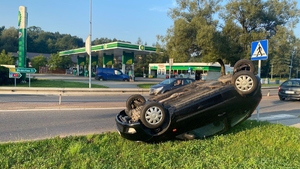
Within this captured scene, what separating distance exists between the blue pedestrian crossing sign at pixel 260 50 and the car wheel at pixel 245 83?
10.4 ft

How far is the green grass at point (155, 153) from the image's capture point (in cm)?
383

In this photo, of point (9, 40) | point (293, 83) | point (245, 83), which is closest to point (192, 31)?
point (293, 83)

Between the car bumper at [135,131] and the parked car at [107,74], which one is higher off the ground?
the parked car at [107,74]

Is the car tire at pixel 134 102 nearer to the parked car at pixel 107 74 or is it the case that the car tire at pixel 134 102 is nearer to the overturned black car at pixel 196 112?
the overturned black car at pixel 196 112

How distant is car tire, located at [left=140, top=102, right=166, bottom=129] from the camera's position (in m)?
4.49

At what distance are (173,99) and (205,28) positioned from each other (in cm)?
1759

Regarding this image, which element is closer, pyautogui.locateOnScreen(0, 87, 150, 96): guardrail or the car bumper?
the car bumper

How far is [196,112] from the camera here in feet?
15.3

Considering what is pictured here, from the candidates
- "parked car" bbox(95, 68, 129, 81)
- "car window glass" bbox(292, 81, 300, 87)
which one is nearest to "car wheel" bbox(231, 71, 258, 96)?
"car window glass" bbox(292, 81, 300, 87)

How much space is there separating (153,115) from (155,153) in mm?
688

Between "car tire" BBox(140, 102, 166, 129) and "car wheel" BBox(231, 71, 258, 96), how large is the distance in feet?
5.61

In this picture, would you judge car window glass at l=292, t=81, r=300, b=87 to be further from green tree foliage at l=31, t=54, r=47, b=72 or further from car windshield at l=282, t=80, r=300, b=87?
green tree foliage at l=31, t=54, r=47, b=72

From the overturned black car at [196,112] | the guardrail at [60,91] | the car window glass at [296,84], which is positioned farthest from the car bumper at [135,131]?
the car window glass at [296,84]

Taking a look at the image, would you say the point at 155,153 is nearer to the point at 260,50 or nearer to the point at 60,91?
the point at 260,50
